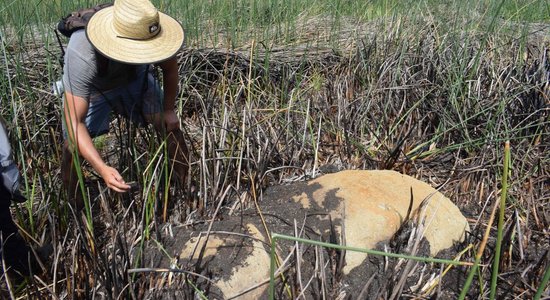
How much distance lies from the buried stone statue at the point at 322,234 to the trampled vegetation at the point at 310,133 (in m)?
0.07

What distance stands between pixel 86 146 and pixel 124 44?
354 millimetres

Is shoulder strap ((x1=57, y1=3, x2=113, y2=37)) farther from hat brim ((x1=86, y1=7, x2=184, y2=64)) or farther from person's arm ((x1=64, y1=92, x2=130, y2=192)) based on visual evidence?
person's arm ((x1=64, y1=92, x2=130, y2=192))

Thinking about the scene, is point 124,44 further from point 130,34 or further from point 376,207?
point 376,207

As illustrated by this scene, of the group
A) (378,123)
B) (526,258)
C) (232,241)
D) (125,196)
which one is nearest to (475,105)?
(378,123)

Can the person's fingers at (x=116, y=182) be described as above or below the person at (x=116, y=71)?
below

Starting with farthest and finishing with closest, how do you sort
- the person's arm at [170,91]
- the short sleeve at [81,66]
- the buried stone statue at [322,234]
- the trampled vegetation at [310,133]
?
the person's arm at [170,91]
the short sleeve at [81,66]
the trampled vegetation at [310,133]
the buried stone statue at [322,234]

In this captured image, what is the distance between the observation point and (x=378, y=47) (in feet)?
9.46

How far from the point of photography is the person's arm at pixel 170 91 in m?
1.91

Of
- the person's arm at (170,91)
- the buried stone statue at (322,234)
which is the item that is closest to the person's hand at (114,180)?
the buried stone statue at (322,234)

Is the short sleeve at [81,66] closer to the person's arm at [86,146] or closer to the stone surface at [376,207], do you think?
the person's arm at [86,146]

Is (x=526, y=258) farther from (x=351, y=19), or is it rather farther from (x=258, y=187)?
(x=351, y=19)

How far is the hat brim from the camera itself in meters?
1.57

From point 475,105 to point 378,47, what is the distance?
30.2 inches

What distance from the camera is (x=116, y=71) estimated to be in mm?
1840
